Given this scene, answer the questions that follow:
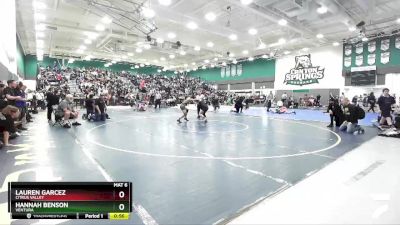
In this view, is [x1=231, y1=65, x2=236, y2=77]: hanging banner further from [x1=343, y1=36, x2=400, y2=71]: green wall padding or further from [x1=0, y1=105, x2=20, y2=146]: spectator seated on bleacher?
[x1=0, y1=105, x2=20, y2=146]: spectator seated on bleacher

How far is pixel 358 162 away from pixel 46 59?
37604 millimetres

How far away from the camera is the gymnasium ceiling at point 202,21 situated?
1366 centimetres

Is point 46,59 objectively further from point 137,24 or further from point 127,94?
point 137,24

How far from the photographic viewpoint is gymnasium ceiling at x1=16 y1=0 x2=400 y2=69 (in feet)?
44.8

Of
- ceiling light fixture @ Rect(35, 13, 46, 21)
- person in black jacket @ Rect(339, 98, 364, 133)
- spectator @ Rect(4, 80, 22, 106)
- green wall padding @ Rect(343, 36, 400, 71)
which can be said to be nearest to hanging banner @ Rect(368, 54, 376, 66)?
green wall padding @ Rect(343, 36, 400, 71)

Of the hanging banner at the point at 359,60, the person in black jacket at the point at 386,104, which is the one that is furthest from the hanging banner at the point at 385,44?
the person in black jacket at the point at 386,104

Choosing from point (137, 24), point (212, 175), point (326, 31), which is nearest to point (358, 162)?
point (212, 175)

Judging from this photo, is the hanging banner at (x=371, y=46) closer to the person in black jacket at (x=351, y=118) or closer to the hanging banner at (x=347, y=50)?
the hanging banner at (x=347, y=50)

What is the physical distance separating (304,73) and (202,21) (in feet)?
50.4

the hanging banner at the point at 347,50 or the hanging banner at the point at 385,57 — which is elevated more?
the hanging banner at the point at 347,50

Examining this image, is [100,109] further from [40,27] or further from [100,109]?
[40,27]
